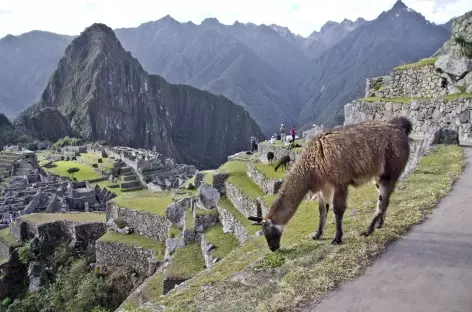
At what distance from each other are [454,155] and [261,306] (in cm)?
810

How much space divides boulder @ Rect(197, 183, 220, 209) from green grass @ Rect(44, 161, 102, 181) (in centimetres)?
3489

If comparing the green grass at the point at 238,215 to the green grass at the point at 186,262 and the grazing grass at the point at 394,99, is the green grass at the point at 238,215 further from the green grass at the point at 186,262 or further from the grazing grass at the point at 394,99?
the grazing grass at the point at 394,99

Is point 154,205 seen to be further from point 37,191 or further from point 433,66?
point 37,191

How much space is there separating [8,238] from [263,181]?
52.2ft

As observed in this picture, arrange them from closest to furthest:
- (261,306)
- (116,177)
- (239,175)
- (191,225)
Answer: (261,306) → (191,225) → (239,175) → (116,177)

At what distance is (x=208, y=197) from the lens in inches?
584

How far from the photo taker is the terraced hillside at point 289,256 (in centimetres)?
454

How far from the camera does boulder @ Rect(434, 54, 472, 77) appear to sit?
1466 centimetres

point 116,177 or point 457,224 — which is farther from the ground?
point 457,224

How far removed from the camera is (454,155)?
10203 millimetres

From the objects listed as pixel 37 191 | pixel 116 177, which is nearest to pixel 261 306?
pixel 37 191

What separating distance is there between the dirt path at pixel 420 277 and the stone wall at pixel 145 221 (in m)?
11.8

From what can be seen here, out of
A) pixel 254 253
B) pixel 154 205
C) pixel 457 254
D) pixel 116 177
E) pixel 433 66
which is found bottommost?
pixel 116 177

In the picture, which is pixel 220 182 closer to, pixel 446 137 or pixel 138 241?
pixel 138 241
